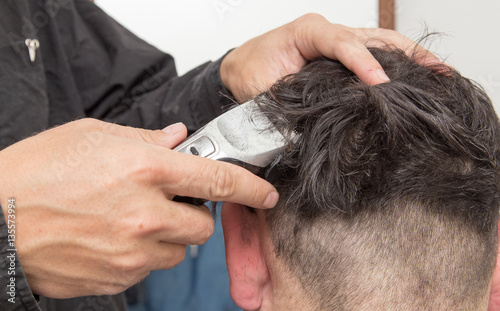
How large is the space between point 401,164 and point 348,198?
0.09 m

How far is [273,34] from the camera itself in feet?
3.09

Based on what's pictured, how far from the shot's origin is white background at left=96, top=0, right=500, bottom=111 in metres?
1.21

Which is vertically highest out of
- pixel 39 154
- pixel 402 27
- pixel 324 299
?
pixel 39 154

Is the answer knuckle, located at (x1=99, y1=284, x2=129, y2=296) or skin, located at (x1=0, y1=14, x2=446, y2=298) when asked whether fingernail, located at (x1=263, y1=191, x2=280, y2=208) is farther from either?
knuckle, located at (x1=99, y1=284, x2=129, y2=296)

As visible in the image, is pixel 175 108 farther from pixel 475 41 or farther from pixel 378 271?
pixel 475 41

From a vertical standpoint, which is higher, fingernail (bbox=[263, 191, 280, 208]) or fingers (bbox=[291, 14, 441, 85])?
fingers (bbox=[291, 14, 441, 85])

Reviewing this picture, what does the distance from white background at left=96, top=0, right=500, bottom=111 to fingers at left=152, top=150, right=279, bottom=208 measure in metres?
0.78

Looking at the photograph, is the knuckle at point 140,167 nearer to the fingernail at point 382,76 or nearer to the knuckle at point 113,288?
the knuckle at point 113,288

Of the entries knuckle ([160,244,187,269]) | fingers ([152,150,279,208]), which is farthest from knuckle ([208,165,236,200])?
knuckle ([160,244,187,269])

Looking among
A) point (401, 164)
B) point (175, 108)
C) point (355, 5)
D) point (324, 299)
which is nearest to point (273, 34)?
point (175, 108)

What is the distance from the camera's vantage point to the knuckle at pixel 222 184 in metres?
0.56

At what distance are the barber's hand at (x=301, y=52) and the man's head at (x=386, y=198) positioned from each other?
0.23ft

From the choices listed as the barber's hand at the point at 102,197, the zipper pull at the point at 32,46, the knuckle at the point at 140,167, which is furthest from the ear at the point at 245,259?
the zipper pull at the point at 32,46

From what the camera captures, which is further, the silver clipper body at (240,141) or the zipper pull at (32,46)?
the zipper pull at (32,46)
